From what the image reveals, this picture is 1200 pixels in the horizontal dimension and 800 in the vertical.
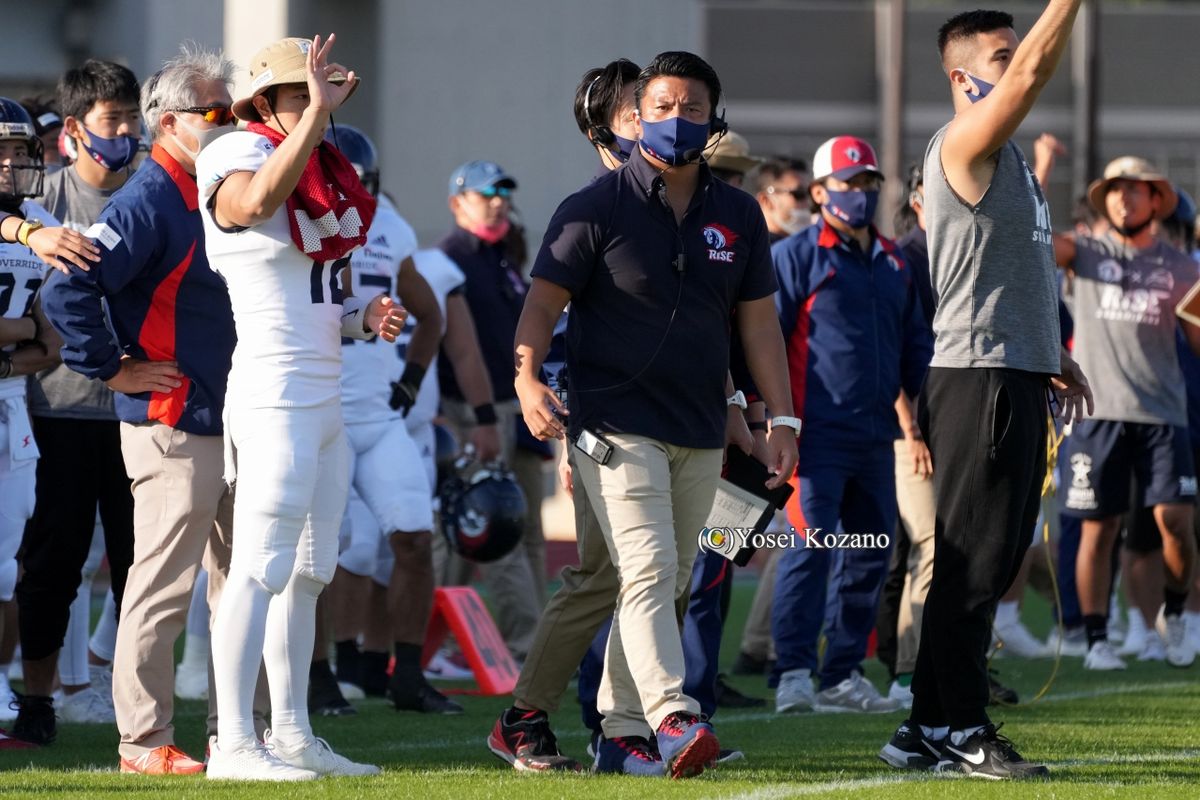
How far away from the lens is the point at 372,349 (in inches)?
348

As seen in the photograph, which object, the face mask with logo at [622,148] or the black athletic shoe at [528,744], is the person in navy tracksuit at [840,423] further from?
the black athletic shoe at [528,744]

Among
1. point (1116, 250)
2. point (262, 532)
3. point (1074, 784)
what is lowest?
point (1074, 784)

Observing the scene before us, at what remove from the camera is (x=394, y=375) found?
361 inches

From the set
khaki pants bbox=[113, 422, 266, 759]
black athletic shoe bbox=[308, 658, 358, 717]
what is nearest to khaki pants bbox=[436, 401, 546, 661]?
black athletic shoe bbox=[308, 658, 358, 717]

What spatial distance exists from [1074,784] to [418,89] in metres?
17.6

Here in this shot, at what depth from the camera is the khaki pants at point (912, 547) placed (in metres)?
8.89

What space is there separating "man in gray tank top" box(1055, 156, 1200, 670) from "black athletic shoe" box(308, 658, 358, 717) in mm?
4372

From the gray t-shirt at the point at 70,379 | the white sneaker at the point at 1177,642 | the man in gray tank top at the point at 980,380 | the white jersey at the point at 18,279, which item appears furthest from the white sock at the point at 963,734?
the white sneaker at the point at 1177,642

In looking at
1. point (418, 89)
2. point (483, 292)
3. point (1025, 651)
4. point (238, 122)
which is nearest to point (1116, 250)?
point (1025, 651)

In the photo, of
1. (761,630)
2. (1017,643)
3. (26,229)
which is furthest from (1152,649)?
(26,229)

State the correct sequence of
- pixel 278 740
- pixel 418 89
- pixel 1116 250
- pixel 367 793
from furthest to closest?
pixel 418 89 → pixel 1116 250 → pixel 278 740 → pixel 367 793

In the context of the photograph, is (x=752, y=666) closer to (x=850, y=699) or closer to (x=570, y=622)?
(x=850, y=699)

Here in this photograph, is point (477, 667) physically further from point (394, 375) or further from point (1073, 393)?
point (1073, 393)

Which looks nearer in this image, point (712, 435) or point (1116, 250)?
point (712, 435)
